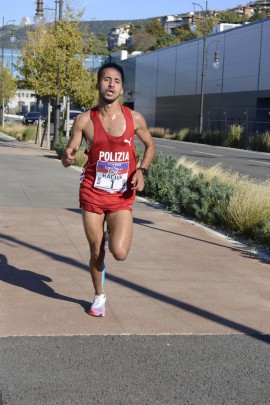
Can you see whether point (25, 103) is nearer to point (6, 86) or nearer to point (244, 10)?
point (244, 10)

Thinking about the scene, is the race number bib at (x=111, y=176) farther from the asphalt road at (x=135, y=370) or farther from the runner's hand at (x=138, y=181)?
the asphalt road at (x=135, y=370)

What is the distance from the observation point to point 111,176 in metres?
5.52

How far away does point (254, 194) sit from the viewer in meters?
10.9

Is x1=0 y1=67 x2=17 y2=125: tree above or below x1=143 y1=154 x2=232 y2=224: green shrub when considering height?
above

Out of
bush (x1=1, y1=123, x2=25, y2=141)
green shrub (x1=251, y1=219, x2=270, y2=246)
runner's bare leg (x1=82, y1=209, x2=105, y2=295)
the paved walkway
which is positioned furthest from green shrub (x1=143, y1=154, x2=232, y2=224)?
bush (x1=1, y1=123, x2=25, y2=141)

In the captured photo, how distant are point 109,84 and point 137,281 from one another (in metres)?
2.31

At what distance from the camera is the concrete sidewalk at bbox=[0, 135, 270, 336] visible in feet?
18.8

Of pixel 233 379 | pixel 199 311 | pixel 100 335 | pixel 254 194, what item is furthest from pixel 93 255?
pixel 254 194

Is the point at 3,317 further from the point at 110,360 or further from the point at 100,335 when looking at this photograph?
the point at 110,360

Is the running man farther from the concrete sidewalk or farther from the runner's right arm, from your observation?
the concrete sidewalk

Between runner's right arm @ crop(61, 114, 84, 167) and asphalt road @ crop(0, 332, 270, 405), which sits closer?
asphalt road @ crop(0, 332, 270, 405)

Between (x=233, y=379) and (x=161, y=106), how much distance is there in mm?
71898

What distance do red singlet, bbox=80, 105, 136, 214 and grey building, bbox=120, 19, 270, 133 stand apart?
45.1 meters

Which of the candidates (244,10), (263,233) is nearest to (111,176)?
(263,233)
